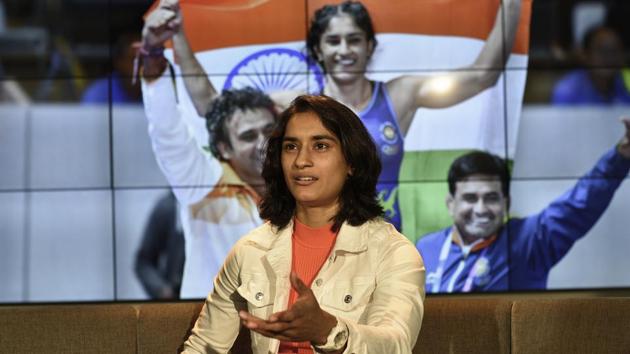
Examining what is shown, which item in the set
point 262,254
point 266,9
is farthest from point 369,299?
point 266,9

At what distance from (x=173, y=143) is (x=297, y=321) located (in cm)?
205

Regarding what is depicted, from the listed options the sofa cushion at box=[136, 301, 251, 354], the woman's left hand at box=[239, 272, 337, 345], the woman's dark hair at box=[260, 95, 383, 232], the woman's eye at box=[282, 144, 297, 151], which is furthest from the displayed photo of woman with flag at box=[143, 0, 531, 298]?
the woman's left hand at box=[239, 272, 337, 345]

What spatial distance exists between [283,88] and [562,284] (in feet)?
4.43

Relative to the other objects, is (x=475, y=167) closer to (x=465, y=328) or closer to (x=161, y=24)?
(x=465, y=328)

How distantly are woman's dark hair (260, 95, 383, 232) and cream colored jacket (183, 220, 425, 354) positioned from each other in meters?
0.04

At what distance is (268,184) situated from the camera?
9.08 ft

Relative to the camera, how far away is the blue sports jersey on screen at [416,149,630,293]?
12.9 ft

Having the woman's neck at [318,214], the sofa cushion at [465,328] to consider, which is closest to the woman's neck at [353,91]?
the sofa cushion at [465,328]

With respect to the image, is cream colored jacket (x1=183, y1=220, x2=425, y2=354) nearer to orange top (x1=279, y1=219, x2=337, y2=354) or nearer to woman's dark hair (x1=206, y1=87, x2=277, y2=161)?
orange top (x1=279, y1=219, x2=337, y2=354)

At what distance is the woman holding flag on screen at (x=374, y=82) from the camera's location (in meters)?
3.90

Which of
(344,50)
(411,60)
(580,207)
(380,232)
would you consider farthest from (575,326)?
(344,50)

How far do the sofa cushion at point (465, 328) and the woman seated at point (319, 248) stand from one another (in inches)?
19.8

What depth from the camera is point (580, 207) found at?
4.00 m

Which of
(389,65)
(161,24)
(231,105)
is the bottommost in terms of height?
(231,105)
